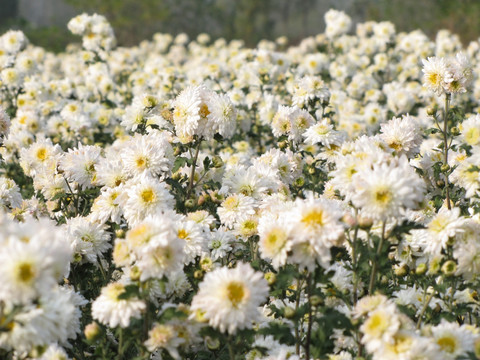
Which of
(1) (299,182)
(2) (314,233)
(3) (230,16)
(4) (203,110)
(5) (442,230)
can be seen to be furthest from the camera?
(3) (230,16)

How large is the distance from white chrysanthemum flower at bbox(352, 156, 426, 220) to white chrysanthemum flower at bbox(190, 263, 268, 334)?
1.68 ft

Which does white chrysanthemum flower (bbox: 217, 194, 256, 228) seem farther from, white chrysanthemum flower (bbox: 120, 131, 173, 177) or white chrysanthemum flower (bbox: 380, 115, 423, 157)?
white chrysanthemum flower (bbox: 380, 115, 423, 157)

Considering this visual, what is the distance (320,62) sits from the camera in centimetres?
838

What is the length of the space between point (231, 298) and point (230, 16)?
21743 mm

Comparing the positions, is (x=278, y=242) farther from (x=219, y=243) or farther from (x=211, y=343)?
(x=219, y=243)

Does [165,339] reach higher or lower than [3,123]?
lower

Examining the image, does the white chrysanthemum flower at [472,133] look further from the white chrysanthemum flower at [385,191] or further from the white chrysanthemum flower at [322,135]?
the white chrysanthemum flower at [322,135]

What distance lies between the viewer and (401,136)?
129 inches

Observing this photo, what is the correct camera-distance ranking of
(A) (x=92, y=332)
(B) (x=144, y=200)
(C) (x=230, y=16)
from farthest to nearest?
(C) (x=230, y=16) < (B) (x=144, y=200) < (A) (x=92, y=332)

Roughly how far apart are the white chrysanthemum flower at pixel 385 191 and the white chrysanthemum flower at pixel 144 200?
3.21 feet

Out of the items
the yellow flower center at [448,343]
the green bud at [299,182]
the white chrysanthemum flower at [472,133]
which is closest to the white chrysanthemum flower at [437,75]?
the white chrysanthemum flower at [472,133]

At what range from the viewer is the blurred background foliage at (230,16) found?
1670 cm

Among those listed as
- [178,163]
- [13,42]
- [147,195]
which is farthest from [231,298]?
[13,42]

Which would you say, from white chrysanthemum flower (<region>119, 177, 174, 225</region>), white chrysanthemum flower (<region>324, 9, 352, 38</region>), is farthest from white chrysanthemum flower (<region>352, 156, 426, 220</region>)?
white chrysanthemum flower (<region>324, 9, 352, 38</region>)
